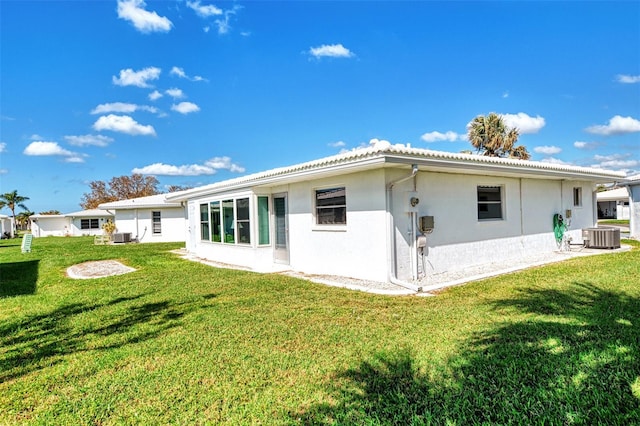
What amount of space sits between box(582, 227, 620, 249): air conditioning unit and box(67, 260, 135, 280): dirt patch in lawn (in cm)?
1620

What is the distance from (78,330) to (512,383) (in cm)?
591

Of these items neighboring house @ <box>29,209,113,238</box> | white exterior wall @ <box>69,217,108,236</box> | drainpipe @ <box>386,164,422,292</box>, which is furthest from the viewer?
white exterior wall @ <box>69,217,108,236</box>

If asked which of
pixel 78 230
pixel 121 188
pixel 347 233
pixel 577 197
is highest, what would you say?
pixel 121 188

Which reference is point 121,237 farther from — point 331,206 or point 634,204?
point 634,204

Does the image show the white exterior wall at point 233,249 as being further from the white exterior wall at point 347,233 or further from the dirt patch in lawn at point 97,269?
the dirt patch in lawn at point 97,269

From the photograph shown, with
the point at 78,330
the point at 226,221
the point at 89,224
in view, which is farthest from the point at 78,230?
the point at 78,330

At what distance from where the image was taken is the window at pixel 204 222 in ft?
49.0

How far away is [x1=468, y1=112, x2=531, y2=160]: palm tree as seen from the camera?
2731 cm

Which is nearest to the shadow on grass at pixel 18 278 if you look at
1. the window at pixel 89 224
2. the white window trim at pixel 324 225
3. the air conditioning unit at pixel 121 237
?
the white window trim at pixel 324 225

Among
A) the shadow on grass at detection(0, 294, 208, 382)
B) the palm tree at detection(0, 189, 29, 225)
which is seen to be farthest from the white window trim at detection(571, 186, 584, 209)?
the palm tree at detection(0, 189, 29, 225)

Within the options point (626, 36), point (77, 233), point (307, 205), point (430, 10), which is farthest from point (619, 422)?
point (77, 233)

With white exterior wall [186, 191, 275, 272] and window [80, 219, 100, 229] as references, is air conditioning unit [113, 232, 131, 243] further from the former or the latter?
window [80, 219, 100, 229]

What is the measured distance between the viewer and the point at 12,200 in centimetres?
5434

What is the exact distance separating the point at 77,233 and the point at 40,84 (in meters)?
29.2
